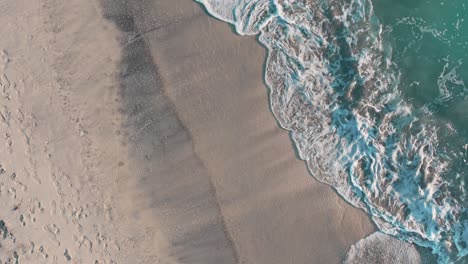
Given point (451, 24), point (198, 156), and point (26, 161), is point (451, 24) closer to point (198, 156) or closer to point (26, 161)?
point (198, 156)

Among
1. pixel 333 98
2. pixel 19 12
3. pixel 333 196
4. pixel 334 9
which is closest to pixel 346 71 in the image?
pixel 333 98

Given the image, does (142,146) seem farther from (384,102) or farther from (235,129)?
(384,102)

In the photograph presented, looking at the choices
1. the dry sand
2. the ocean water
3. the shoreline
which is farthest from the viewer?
the ocean water

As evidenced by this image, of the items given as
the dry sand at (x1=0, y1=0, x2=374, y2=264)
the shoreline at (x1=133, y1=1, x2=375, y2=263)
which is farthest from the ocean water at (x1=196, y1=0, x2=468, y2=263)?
the dry sand at (x1=0, y1=0, x2=374, y2=264)

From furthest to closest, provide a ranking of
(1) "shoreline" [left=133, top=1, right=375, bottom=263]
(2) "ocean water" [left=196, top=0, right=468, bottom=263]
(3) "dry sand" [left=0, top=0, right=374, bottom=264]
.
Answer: (2) "ocean water" [left=196, top=0, right=468, bottom=263], (1) "shoreline" [left=133, top=1, right=375, bottom=263], (3) "dry sand" [left=0, top=0, right=374, bottom=264]

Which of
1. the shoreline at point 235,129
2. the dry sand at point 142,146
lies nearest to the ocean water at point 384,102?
the shoreline at point 235,129

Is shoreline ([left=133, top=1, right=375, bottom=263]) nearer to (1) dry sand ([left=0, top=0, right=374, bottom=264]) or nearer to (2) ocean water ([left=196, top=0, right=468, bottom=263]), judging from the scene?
(1) dry sand ([left=0, top=0, right=374, bottom=264])

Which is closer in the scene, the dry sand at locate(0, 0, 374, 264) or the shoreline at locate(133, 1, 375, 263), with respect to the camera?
the dry sand at locate(0, 0, 374, 264)
